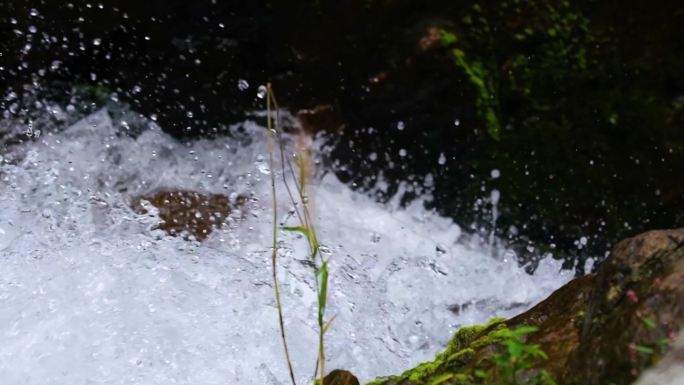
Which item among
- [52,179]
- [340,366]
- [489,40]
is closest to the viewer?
[340,366]

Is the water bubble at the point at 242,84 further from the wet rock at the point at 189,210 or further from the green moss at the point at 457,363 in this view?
the green moss at the point at 457,363

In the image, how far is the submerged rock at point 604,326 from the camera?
1623 millimetres

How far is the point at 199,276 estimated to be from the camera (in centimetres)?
307

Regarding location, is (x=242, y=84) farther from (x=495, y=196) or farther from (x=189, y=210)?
(x=495, y=196)

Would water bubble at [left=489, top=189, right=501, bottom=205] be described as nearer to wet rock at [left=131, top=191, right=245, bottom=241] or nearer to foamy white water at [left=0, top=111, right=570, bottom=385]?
foamy white water at [left=0, top=111, right=570, bottom=385]

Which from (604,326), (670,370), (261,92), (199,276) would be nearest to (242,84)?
(261,92)

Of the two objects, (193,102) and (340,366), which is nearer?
(340,366)

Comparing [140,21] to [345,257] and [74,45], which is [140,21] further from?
[345,257]

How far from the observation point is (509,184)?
3783 millimetres

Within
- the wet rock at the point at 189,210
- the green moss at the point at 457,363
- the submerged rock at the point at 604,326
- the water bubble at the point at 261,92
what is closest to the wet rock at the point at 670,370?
the submerged rock at the point at 604,326

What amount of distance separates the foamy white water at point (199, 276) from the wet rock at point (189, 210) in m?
0.05

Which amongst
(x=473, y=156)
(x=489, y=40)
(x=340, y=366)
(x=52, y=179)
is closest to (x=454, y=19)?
(x=489, y=40)

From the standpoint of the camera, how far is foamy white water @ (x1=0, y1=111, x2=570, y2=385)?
2.70 metres

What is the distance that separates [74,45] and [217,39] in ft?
2.06
